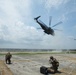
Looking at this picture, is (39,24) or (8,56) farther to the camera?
(39,24)

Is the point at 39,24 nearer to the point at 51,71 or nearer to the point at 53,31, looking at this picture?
the point at 53,31

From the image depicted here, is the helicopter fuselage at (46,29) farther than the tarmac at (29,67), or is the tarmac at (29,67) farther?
the helicopter fuselage at (46,29)

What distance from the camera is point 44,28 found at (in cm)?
5175

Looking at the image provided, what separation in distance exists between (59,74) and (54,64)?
1553 millimetres

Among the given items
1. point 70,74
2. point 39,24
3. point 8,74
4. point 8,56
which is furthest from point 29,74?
point 39,24

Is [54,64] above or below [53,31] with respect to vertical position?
below

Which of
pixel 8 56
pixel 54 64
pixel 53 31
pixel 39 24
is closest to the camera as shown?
pixel 54 64

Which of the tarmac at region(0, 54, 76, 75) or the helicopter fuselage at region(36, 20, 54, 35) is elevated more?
the helicopter fuselage at region(36, 20, 54, 35)

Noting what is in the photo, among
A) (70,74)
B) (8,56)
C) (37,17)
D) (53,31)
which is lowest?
(70,74)

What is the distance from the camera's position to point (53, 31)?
55250 mm

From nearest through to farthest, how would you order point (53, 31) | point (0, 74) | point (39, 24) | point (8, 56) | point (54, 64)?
point (0, 74) < point (54, 64) < point (8, 56) < point (39, 24) < point (53, 31)

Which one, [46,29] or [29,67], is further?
[46,29]

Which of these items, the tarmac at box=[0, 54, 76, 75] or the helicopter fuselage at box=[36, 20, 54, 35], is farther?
the helicopter fuselage at box=[36, 20, 54, 35]

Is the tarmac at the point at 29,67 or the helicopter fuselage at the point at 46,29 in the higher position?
the helicopter fuselage at the point at 46,29
